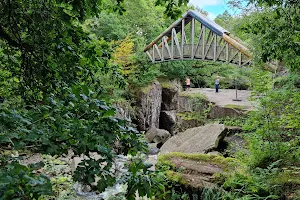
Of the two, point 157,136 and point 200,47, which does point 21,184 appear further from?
point 200,47

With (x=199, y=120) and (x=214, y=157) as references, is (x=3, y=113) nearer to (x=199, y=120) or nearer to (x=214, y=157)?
(x=214, y=157)

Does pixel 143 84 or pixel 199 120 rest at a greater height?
pixel 143 84

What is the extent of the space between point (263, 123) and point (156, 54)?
12228mm

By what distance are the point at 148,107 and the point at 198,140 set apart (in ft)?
20.9

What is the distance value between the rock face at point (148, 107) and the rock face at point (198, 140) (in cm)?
489

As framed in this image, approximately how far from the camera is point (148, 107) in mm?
14484

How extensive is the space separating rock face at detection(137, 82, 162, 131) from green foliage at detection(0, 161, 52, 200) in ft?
43.1

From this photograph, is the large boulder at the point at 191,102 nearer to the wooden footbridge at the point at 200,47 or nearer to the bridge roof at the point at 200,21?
the wooden footbridge at the point at 200,47

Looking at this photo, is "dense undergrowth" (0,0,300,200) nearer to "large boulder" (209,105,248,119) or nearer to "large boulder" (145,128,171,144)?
"large boulder" (209,105,248,119)

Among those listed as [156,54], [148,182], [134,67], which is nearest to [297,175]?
[148,182]

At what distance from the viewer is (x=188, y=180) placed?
4.41 m

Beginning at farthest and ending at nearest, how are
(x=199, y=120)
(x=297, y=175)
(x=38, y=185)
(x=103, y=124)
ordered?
(x=199, y=120), (x=297, y=175), (x=103, y=124), (x=38, y=185)

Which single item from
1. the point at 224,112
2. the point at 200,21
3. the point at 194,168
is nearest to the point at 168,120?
the point at 224,112

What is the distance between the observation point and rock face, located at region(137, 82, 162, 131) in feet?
46.7
